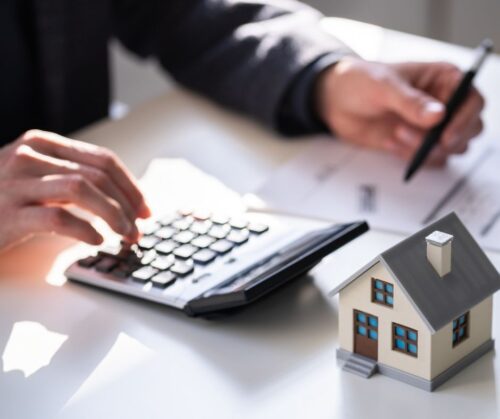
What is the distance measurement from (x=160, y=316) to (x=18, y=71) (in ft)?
1.93

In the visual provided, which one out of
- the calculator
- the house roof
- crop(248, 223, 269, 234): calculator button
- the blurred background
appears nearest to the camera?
the house roof

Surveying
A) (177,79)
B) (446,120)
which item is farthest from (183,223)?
(177,79)

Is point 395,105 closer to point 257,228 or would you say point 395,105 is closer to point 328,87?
point 328,87

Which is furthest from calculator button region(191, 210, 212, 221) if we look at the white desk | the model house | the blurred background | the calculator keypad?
the blurred background

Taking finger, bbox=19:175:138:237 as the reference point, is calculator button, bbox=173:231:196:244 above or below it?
below

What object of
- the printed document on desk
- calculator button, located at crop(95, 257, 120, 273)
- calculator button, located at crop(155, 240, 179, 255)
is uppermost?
calculator button, located at crop(155, 240, 179, 255)

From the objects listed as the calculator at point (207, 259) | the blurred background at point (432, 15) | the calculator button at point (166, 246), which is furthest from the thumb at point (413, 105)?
the blurred background at point (432, 15)

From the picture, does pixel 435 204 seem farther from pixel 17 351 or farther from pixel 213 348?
pixel 17 351

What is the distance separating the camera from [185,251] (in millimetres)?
777

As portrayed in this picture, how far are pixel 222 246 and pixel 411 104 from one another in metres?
0.32

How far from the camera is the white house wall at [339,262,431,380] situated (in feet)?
2.00

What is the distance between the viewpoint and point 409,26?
2.34 meters

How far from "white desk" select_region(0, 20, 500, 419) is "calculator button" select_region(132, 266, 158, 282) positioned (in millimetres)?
21

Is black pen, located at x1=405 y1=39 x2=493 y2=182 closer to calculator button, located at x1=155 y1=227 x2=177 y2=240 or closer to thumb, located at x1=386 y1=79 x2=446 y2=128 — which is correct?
thumb, located at x1=386 y1=79 x2=446 y2=128
